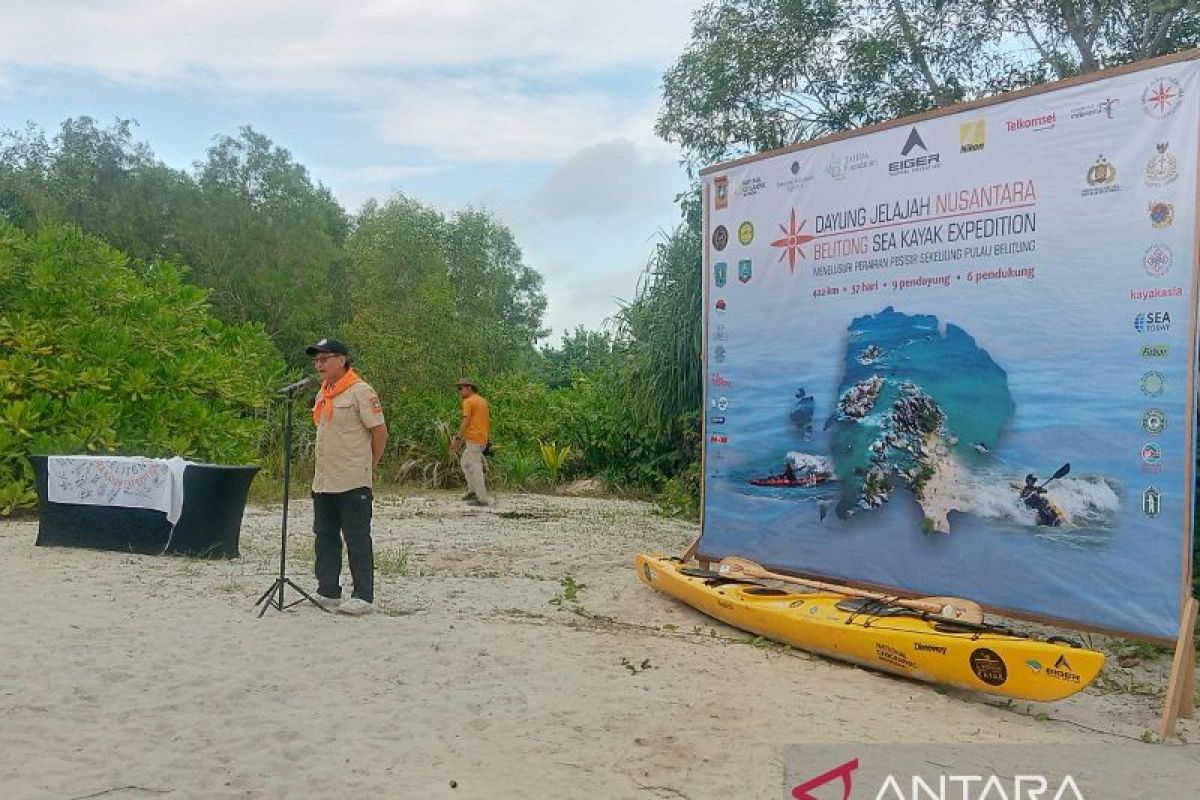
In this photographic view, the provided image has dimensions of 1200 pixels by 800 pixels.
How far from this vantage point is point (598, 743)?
16.5ft

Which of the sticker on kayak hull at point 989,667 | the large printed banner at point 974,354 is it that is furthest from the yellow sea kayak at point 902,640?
the large printed banner at point 974,354

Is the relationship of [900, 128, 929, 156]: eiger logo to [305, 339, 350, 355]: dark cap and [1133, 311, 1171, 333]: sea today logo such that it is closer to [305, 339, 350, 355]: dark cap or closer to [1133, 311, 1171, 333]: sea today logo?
[1133, 311, 1171, 333]: sea today logo

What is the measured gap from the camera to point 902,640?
6324 mm

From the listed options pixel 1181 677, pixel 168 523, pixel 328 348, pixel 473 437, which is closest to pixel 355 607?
pixel 328 348

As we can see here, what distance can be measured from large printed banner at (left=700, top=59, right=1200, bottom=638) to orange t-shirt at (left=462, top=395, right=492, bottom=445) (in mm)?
6970

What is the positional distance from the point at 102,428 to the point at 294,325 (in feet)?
58.2

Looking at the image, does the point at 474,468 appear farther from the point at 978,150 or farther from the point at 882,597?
the point at 978,150

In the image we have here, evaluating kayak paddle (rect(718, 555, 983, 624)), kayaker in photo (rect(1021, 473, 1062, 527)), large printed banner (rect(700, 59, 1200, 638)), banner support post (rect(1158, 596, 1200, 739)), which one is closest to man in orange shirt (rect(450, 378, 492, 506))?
large printed banner (rect(700, 59, 1200, 638))

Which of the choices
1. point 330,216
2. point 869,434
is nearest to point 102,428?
point 869,434

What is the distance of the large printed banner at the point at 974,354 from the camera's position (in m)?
6.00

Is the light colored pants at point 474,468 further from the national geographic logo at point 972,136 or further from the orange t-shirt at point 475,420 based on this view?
the national geographic logo at point 972,136

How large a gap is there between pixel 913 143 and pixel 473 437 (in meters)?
9.41

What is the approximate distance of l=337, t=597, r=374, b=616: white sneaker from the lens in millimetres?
7570

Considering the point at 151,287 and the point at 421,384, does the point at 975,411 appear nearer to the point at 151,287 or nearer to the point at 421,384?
the point at 151,287
